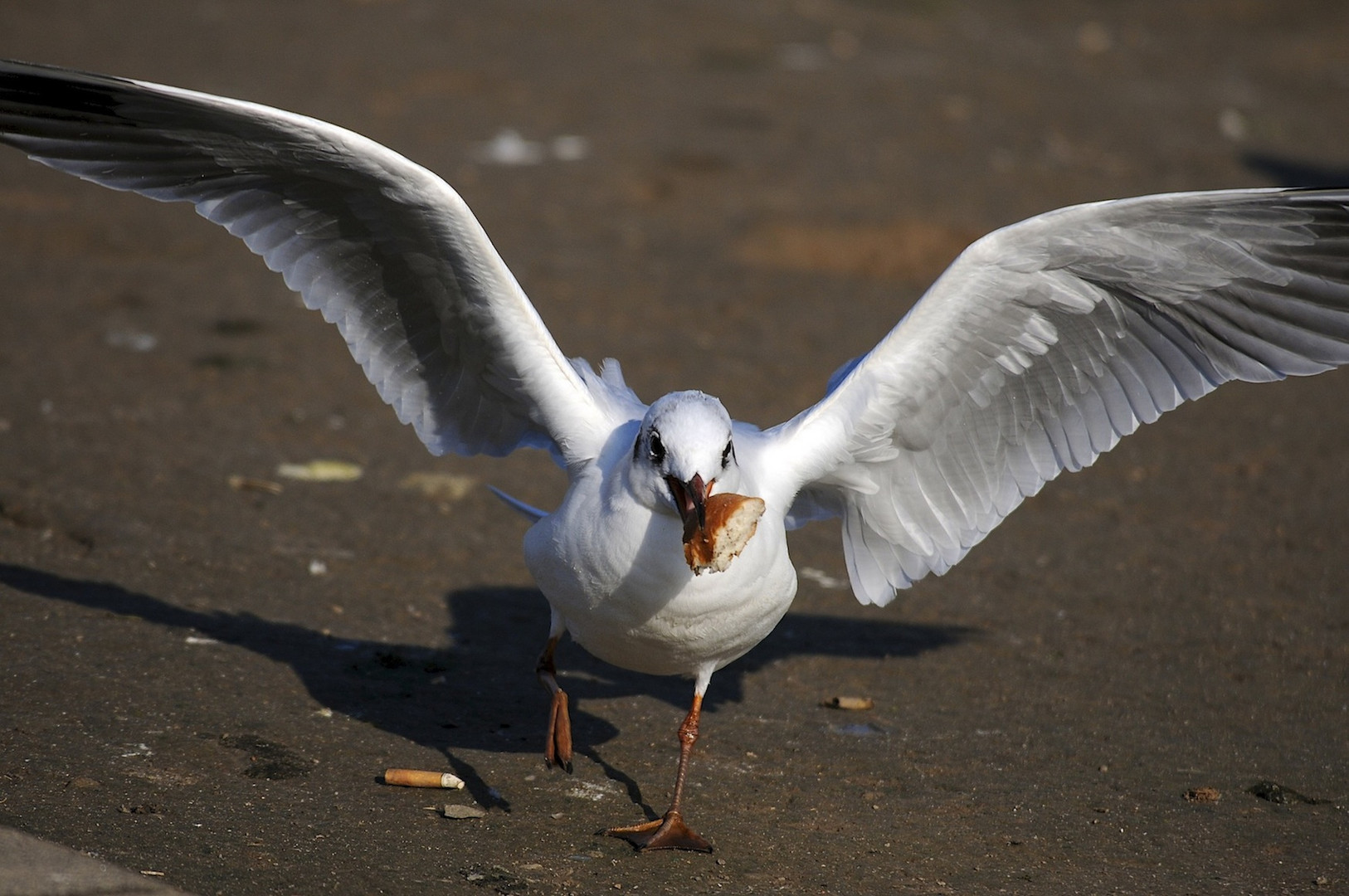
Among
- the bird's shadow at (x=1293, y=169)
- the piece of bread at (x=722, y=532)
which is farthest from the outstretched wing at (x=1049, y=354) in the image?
the bird's shadow at (x=1293, y=169)

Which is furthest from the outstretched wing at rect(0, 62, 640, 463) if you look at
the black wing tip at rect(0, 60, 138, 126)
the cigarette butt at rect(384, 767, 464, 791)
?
the cigarette butt at rect(384, 767, 464, 791)

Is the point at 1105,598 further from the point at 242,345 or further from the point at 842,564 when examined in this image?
the point at 242,345

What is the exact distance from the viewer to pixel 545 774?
4340 millimetres

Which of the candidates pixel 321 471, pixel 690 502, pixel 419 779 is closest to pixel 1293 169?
pixel 321 471

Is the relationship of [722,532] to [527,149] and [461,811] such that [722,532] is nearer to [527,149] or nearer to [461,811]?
[461,811]

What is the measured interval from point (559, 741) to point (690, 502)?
1.12 m

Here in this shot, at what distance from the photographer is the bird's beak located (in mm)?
3385

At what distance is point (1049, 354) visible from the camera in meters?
4.38

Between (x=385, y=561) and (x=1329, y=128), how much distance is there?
12.8 metres

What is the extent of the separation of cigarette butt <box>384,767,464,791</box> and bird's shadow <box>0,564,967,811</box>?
79mm

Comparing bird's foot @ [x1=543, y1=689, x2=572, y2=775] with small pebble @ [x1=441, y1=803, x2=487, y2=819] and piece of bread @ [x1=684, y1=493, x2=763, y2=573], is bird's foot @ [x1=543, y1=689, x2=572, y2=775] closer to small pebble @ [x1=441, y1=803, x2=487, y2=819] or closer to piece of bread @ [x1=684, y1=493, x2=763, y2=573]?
small pebble @ [x1=441, y1=803, x2=487, y2=819]

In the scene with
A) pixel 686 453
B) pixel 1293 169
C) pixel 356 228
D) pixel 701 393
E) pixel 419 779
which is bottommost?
pixel 419 779

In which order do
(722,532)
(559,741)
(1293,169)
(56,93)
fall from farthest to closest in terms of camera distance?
(1293,169)
(559,741)
(56,93)
(722,532)

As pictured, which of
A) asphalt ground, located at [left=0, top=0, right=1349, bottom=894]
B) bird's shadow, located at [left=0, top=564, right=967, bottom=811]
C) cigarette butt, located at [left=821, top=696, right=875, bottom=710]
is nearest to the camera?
asphalt ground, located at [left=0, top=0, right=1349, bottom=894]
